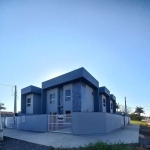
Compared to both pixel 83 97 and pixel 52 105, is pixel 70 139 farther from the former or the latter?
pixel 52 105

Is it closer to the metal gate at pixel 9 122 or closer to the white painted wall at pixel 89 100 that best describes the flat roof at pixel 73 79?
the white painted wall at pixel 89 100

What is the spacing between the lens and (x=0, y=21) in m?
9.95

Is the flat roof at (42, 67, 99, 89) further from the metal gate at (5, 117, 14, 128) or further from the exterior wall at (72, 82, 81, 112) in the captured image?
the metal gate at (5, 117, 14, 128)

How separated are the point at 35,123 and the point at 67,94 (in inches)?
206

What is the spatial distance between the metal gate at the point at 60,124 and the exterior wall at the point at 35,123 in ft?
1.74

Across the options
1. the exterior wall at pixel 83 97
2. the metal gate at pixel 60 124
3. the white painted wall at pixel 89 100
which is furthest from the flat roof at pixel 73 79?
the metal gate at pixel 60 124

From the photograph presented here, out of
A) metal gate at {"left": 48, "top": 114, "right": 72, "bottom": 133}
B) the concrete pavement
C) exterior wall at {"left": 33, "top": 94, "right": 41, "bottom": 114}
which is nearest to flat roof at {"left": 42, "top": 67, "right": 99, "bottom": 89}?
exterior wall at {"left": 33, "top": 94, "right": 41, "bottom": 114}

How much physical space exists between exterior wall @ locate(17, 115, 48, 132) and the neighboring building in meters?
4.09

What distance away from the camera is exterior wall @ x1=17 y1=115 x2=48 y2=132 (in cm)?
1588

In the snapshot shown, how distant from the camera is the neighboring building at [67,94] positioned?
19.3 m

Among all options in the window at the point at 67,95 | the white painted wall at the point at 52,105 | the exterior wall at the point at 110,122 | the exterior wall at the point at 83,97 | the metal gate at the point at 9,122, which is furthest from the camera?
the metal gate at the point at 9,122

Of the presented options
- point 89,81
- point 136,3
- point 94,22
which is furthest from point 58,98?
point 136,3

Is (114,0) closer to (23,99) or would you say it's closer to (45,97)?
(45,97)

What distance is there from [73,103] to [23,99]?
11155mm
